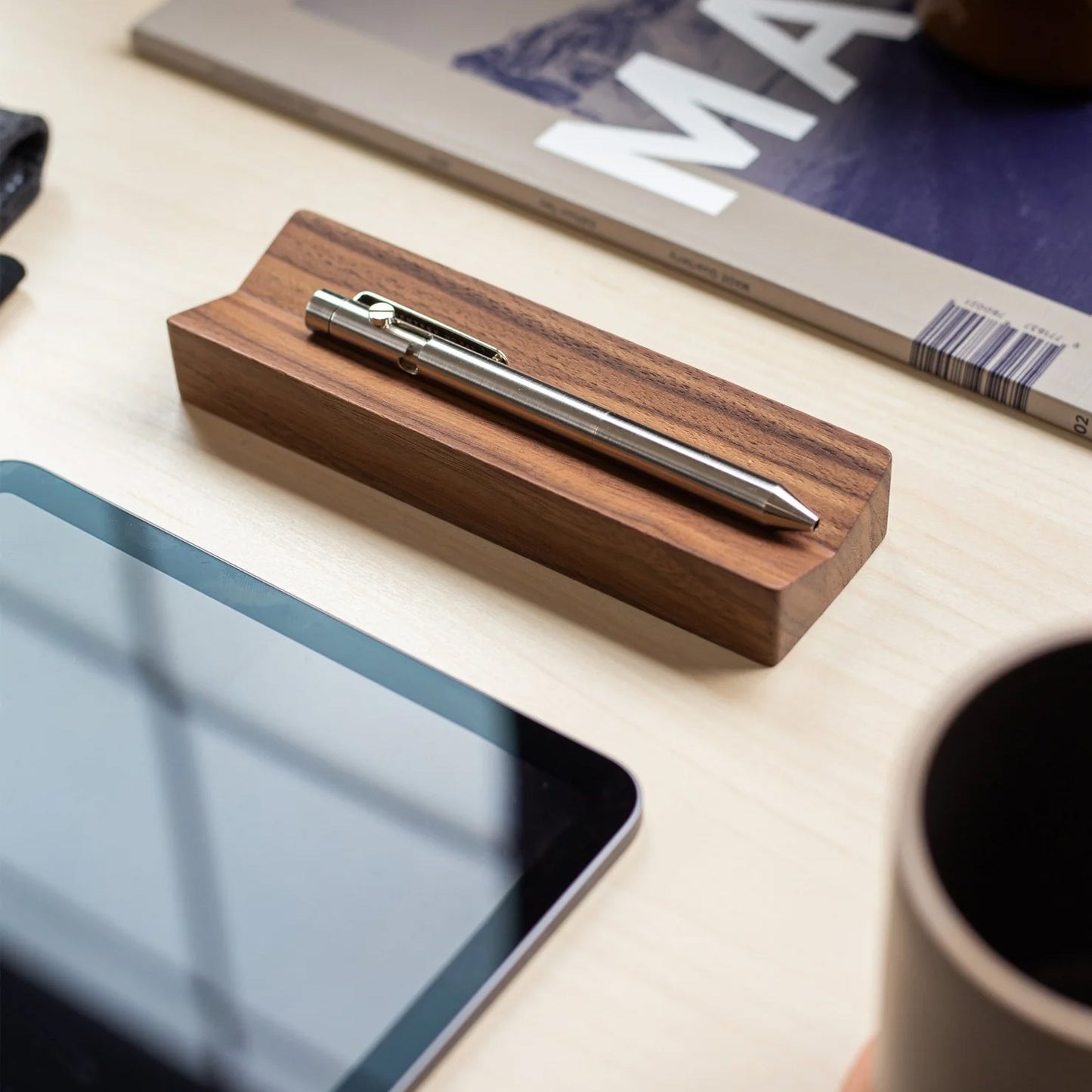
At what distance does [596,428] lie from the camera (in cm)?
44

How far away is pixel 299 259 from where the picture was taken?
512 millimetres

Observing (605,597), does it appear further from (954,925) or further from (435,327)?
(954,925)

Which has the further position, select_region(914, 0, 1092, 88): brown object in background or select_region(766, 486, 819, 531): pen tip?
select_region(914, 0, 1092, 88): brown object in background

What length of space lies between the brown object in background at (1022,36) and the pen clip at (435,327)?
0.26 m

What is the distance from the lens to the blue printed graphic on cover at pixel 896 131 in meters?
0.55

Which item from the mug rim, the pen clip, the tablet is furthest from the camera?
the pen clip

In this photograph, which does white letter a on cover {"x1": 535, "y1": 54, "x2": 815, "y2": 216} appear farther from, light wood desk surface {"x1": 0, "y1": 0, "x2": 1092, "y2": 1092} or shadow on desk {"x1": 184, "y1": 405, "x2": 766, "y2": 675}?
shadow on desk {"x1": 184, "y1": 405, "x2": 766, "y2": 675}

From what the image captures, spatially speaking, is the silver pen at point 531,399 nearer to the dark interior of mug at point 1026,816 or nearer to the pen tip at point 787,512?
the pen tip at point 787,512

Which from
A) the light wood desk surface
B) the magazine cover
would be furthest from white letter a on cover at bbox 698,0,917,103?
the light wood desk surface

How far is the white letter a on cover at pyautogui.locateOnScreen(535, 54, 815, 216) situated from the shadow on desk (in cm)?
18

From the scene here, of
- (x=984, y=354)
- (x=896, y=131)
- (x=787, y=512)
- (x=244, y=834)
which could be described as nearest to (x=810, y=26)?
(x=896, y=131)

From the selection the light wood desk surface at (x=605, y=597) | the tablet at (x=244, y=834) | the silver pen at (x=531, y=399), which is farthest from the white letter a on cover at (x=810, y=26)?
the tablet at (x=244, y=834)

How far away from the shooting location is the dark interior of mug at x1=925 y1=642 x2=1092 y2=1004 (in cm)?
26

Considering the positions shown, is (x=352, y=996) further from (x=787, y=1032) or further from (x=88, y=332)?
(x=88, y=332)
